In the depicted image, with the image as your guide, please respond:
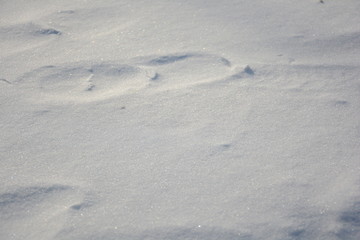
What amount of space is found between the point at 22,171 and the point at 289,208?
84 cm

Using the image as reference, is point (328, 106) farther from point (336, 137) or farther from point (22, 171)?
point (22, 171)

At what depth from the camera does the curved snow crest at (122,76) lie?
4.94 feet

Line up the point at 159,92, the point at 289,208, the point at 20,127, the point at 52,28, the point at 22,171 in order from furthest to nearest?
the point at 52,28 < the point at 159,92 < the point at 20,127 < the point at 22,171 < the point at 289,208

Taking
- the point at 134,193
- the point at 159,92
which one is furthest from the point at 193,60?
the point at 134,193

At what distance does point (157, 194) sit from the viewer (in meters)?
1.17

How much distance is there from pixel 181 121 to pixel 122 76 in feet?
1.17

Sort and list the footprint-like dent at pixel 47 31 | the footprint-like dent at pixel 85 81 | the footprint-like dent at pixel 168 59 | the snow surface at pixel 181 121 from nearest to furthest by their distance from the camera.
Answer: the snow surface at pixel 181 121 < the footprint-like dent at pixel 85 81 < the footprint-like dent at pixel 168 59 < the footprint-like dent at pixel 47 31

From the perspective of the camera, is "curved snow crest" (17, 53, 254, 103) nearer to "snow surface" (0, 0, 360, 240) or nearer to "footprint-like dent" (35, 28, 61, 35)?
"snow surface" (0, 0, 360, 240)

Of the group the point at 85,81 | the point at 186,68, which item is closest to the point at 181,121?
the point at 186,68

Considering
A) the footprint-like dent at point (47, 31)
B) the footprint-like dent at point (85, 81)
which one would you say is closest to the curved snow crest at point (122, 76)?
the footprint-like dent at point (85, 81)

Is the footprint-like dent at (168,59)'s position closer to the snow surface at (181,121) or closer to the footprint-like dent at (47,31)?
the snow surface at (181,121)

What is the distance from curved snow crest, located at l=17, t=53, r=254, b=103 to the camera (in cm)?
151

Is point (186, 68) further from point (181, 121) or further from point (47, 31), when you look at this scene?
point (47, 31)

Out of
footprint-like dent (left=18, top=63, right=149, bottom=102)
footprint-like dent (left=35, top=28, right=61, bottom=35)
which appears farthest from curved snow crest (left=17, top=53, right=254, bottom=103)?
footprint-like dent (left=35, top=28, right=61, bottom=35)
